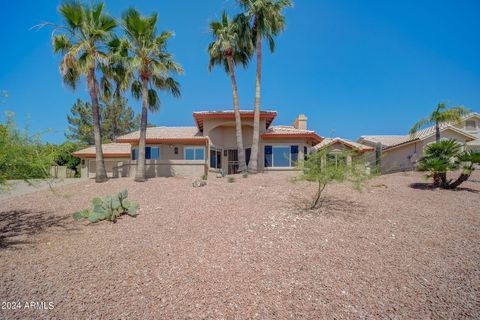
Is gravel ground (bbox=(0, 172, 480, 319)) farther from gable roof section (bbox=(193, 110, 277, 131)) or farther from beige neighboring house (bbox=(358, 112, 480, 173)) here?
beige neighboring house (bbox=(358, 112, 480, 173))

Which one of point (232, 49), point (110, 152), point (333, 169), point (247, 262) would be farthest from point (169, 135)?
point (247, 262)

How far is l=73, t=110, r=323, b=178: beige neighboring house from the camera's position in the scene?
58.6 ft

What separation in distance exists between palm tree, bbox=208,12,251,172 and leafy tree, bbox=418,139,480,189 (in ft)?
35.2

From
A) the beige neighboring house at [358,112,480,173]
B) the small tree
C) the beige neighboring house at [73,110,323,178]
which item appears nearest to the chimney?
the beige neighboring house at [73,110,323,178]

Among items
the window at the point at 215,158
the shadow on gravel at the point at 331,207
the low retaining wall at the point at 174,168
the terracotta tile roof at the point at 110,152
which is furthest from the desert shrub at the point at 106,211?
the terracotta tile roof at the point at 110,152

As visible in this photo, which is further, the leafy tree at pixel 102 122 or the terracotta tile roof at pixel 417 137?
the leafy tree at pixel 102 122

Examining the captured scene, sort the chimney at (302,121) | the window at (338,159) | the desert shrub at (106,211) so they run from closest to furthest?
1. the desert shrub at (106,211)
2. the window at (338,159)
3. the chimney at (302,121)

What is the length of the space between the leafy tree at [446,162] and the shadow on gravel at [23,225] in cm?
1627

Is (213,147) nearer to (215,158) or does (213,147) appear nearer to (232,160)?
(215,158)

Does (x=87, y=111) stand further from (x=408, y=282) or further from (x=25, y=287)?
(x=408, y=282)

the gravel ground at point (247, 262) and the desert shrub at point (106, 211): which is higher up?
the desert shrub at point (106, 211)

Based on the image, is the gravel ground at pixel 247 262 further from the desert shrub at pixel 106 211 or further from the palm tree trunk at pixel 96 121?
the palm tree trunk at pixel 96 121

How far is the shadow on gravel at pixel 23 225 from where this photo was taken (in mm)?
6402

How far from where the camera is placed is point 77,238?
6445mm
